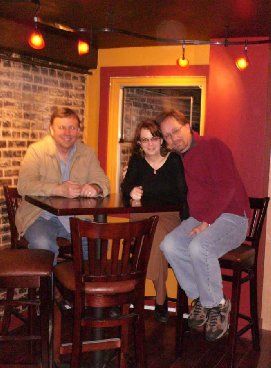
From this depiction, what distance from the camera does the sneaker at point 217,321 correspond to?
9.93ft

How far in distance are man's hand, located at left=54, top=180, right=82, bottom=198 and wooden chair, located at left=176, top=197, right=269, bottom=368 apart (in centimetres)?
94

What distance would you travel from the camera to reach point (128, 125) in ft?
16.1

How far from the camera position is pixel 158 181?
3.48 m

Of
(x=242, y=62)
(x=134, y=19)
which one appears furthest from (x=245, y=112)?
(x=134, y=19)

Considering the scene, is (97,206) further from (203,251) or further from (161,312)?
(161,312)

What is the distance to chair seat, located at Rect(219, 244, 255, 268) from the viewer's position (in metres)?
3.12

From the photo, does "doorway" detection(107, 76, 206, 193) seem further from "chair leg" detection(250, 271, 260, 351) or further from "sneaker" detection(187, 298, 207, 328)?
"sneaker" detection(187, 298, 207, 328)

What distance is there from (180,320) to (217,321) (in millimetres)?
409

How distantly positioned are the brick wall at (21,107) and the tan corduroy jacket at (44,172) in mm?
455

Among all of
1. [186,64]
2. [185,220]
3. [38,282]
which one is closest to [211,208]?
[185,220]

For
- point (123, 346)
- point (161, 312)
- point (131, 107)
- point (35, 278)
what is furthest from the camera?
point (131, 107)

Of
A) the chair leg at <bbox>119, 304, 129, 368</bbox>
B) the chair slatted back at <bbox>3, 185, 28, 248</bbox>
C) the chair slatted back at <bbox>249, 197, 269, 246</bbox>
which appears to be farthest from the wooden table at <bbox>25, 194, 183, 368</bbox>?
the chair slatted back at <bbox>249, 197, 269, 246</bbox>

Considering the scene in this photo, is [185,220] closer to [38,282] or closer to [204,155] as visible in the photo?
[204,155]

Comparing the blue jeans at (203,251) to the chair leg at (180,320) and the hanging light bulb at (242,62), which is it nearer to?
the chair leg at (180,320)
